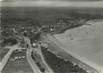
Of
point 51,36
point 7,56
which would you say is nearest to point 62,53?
point 51,36

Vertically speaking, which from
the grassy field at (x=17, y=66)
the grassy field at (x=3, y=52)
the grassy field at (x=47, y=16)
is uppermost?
the grassy field at (x=47, y=16)

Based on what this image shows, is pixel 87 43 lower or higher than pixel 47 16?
lower

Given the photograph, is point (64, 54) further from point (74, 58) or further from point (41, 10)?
point (41, 10)

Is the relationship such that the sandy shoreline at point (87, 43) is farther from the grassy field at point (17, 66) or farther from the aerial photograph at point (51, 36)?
the grassy field at point (17, 66)

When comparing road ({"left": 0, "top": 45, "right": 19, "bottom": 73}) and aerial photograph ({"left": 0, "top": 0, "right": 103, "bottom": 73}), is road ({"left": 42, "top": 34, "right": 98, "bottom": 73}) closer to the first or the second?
aerial photograph ({"left": 0, "top": 0, "right": 103, "bottom": 73})

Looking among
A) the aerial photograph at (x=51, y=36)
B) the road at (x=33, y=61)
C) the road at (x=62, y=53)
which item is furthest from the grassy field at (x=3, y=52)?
the road at (x=62, y=53)

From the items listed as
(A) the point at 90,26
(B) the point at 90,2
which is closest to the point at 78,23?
(A) the point at 90,26

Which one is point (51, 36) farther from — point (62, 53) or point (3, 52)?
point (3, 52)

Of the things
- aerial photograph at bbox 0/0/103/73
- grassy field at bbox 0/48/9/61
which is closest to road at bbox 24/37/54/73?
aerial photograph at bbox 0/0/103/73
